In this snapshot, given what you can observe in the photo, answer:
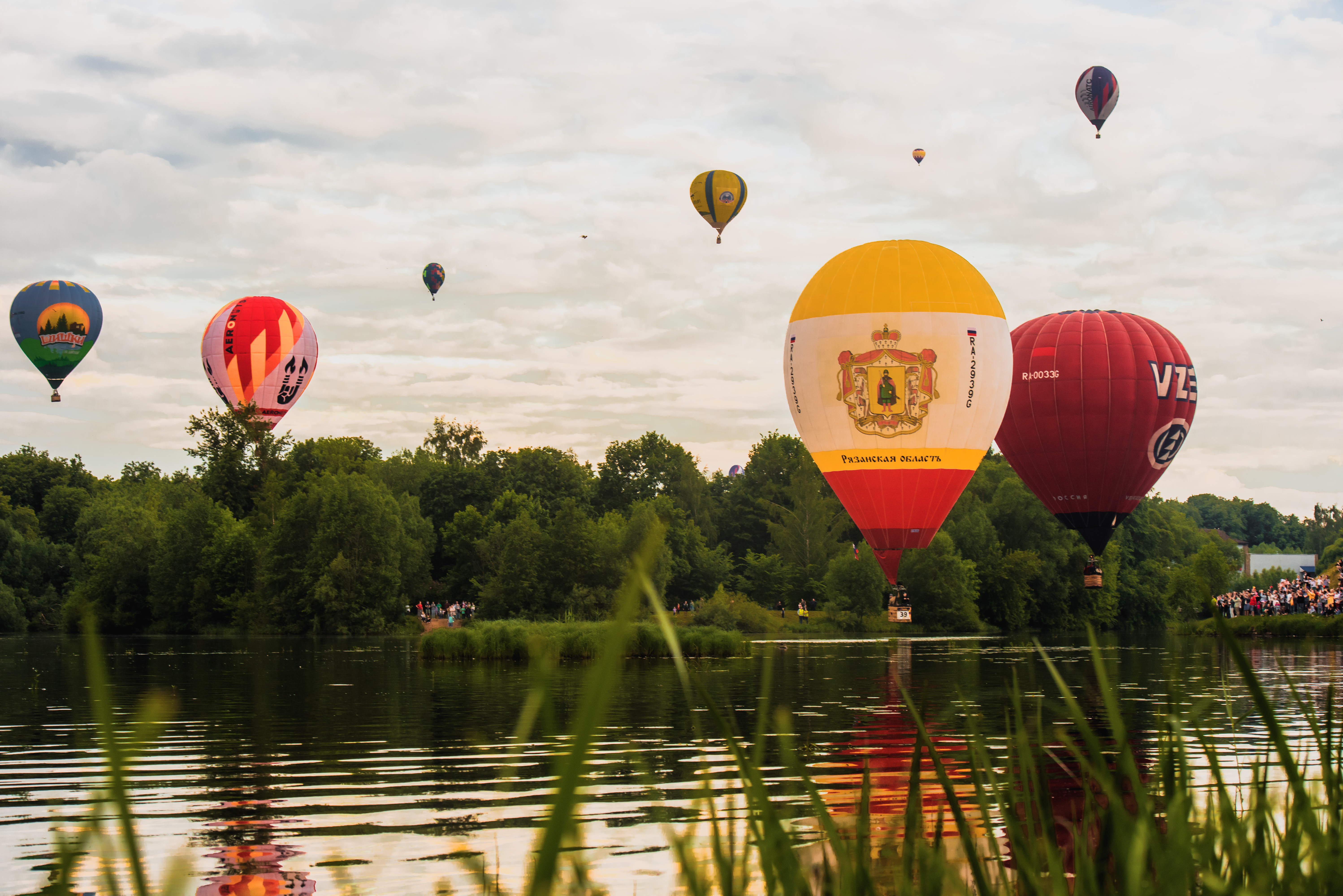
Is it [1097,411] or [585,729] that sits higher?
[1097,411]

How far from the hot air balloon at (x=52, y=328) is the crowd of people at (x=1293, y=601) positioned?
58442 mm

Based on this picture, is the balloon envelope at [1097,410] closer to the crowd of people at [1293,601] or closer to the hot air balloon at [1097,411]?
the hot air balloon at [1097,411]

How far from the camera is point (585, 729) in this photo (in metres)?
1.39

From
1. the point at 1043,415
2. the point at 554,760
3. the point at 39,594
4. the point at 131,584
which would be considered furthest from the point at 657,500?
the point at 554,760

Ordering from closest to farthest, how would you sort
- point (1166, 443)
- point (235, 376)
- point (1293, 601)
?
1. point (1166, 443)
2. point (1293, 601)
3. point (235, 376)

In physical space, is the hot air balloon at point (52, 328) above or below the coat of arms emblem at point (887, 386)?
above

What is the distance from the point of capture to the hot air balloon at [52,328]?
73938 millimetres

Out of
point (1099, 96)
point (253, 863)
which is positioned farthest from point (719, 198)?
point (253, 863)

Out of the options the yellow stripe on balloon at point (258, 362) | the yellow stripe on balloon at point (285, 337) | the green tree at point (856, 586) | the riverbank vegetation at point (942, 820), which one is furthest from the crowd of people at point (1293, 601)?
the riverbank vegetation at point (942, 820)

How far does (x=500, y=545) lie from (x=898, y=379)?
159ft

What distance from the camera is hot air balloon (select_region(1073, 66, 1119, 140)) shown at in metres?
53.9

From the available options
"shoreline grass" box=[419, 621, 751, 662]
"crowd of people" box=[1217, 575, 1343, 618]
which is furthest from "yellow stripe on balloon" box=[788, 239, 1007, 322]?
"crowd of people" box=[1217, 575, 1343, 618]

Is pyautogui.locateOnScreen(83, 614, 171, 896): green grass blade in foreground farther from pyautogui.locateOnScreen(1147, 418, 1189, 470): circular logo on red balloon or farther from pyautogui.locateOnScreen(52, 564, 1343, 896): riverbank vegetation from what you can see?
pyautogui.locateOnScreen(1147, 418, 1189, 470): circular logo on red balloon

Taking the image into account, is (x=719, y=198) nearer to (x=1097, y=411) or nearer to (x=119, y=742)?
(x=1097, y=411)
